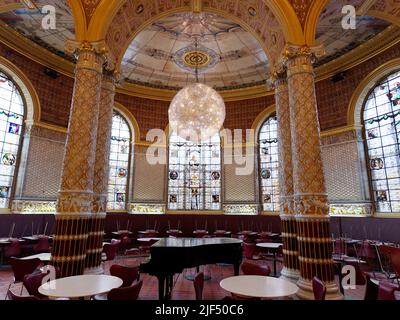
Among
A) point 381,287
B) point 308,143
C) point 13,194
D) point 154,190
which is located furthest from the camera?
point 154,190

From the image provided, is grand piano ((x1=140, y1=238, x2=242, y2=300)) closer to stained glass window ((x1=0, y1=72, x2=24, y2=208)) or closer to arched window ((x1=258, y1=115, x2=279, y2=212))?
arched window ((x1=258, y1=115, x2=279, y2=212))

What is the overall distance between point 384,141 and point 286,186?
223 inches

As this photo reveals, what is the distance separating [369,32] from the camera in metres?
8.79

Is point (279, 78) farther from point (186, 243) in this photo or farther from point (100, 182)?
point (100, 182)

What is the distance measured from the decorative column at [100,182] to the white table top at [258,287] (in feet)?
11.6

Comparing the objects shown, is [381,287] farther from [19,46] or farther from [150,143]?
[19,46]

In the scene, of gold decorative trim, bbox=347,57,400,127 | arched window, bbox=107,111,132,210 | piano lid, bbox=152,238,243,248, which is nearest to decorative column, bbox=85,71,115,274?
piano lid, bbox=152,238,243,248

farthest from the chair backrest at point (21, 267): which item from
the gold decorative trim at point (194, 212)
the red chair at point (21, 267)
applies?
the gold decorative trim at point (194, 212)

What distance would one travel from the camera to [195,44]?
31.7 ft

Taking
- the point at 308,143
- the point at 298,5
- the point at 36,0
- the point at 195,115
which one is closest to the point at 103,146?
the point at 195,115

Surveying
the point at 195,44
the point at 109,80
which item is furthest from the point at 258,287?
the point at 195,44

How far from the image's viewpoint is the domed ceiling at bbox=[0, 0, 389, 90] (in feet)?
27.4

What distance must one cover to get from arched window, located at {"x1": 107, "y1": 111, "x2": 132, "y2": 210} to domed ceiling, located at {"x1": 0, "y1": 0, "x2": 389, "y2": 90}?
7.68ft

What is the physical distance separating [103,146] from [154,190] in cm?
602
